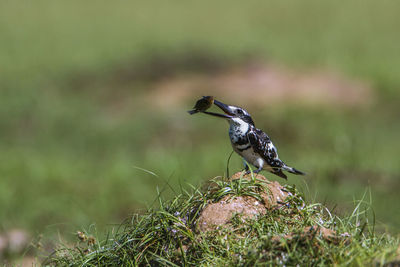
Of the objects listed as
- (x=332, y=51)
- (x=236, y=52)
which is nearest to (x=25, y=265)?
(x=236, y=52)

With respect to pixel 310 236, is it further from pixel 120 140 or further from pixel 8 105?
pixel 8 105

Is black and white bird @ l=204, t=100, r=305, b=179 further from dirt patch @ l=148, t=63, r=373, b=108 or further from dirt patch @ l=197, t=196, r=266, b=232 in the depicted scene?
dirt patch @ l=148, t=63, r=373, b=108

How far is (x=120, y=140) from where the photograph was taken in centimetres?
1166

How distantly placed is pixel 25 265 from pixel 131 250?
1923 millimetres

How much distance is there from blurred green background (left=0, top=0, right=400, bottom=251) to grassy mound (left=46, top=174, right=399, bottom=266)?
31 centimetres

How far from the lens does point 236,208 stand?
3.78 metres

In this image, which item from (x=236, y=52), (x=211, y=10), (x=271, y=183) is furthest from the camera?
(x=211, y=10)

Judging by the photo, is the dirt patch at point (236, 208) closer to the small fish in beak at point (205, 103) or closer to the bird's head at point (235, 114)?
the bird's head at point (235, 114)

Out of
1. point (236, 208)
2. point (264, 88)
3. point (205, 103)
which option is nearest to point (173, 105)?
point (264, 88)

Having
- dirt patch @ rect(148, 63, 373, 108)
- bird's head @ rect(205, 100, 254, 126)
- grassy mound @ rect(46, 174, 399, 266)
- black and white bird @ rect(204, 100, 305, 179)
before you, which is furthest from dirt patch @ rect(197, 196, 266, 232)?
dirt patch @ rect(148, 63, 373, 108)

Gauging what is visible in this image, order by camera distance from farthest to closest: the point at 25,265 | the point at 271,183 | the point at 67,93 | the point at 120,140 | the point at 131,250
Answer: the point at 67,93 < the point at 120,140 < the point at 25,265 < the point at 271,183 < the point at 131,250

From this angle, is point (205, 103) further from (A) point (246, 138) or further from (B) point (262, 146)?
(B) point (262, 146)

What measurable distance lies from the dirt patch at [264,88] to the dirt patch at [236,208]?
364 inches

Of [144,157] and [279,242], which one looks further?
[144,157]
